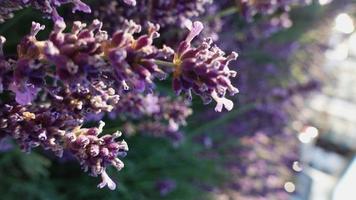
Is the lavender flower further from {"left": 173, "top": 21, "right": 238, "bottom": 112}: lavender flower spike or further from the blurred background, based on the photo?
the blurred background

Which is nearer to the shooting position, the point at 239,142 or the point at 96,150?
the point at 96,150

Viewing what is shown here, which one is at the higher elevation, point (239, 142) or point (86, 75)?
point (239, 142)

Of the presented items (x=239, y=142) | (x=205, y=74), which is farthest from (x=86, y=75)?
(x=239, y=142)

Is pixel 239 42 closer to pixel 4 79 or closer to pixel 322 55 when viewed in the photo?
pixel 4 79

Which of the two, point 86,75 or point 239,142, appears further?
point 239,142

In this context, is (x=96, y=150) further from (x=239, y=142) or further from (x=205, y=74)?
(x=239, y=142)

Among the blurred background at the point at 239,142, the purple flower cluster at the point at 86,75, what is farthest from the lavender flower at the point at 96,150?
the blurred background at the point at 239,142

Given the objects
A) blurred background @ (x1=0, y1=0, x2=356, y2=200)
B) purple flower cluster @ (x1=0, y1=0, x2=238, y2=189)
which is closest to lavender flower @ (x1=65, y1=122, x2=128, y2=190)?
purple flower cluster @ (x1=0, y1=0, x2=238, y2=189)

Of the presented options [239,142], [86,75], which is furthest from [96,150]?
[239,142]

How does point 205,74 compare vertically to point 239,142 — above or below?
below

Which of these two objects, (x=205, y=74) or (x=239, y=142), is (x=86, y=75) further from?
(x=239, y=142)
